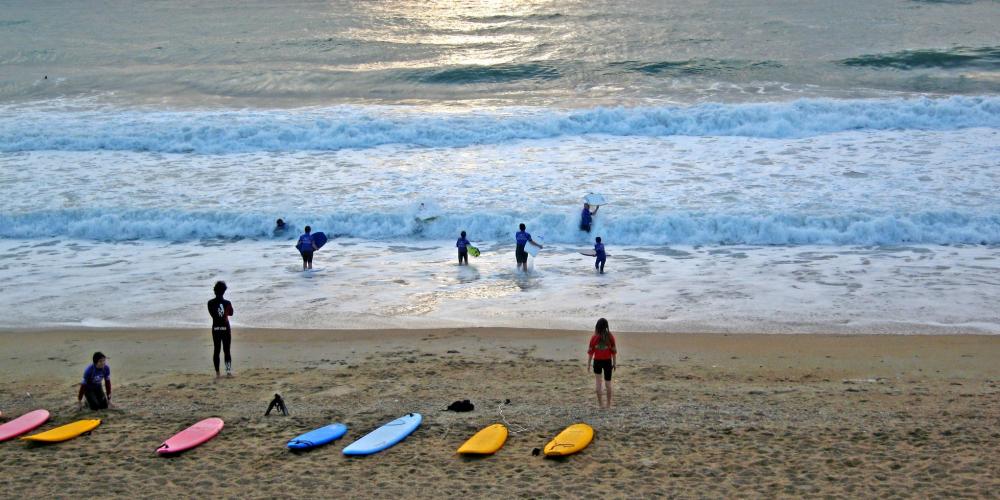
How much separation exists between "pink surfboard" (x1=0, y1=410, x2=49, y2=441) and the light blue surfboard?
11.2 ft

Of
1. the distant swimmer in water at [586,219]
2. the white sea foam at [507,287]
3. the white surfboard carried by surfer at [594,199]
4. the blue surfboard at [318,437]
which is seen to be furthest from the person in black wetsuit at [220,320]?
the white surfboard carried by surfer at [594,199]

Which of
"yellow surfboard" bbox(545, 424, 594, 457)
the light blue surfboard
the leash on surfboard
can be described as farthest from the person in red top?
the light blue surfboard

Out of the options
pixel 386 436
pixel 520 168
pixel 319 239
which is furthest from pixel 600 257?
pixel 386 436

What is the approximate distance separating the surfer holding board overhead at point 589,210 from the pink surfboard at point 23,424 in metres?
10.8

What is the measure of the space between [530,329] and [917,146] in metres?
13.9

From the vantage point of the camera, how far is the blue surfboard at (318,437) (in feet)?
29.6

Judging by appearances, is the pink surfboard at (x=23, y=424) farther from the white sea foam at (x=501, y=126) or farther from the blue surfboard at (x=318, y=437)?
the white sea foam at (x=501, y=126)

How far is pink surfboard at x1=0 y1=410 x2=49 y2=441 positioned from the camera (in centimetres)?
942

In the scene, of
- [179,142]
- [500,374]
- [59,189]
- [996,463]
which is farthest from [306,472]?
[179,142]

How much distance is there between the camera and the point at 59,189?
2125 centimetres

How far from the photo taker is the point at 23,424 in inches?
380

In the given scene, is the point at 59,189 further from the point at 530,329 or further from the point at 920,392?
the point at 920,392

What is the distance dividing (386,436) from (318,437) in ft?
2.20

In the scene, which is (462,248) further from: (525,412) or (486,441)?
(486,441)
